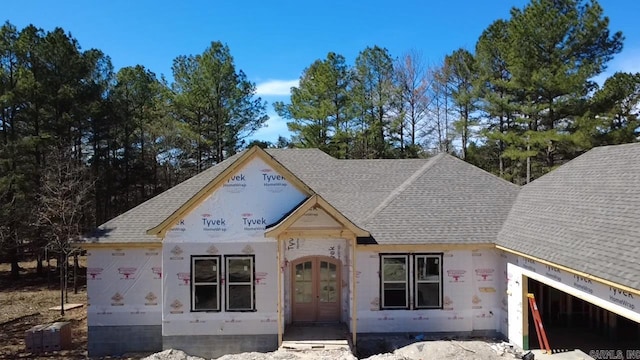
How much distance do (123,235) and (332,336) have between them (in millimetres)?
6855

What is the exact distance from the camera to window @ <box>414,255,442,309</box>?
13031 millimetres

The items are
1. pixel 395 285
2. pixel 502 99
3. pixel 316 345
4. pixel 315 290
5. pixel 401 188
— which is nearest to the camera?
pixel 316 345

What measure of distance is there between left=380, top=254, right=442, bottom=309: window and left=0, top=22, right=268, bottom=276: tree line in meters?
15.0

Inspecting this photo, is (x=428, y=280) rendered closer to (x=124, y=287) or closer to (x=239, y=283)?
(x=239, y=283)

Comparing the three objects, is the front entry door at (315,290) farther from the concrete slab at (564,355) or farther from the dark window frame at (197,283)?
the concrete slab at (564,355)

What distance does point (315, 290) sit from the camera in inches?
534

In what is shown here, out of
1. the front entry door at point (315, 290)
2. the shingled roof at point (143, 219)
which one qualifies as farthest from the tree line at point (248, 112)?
the front entry door at point (315, 290)

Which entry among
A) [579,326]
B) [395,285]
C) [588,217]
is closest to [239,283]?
[395,285]

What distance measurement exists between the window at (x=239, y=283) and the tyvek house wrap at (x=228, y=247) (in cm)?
15

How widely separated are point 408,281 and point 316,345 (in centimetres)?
335

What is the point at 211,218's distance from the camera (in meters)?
12.5

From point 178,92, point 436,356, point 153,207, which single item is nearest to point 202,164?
point 178,92

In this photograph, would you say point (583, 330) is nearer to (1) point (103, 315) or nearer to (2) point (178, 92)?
(1) point (103, 315)

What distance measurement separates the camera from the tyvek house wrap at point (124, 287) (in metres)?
12.8
